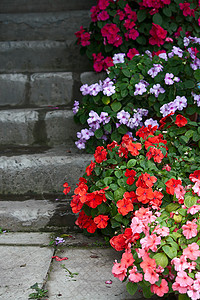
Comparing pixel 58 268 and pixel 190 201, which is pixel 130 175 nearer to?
pixel 190 201

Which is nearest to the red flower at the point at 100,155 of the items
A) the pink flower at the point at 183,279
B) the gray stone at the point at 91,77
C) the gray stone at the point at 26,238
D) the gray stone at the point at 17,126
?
the gray stone at the point at 26,238

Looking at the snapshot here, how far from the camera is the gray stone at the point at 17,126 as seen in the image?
103 inches

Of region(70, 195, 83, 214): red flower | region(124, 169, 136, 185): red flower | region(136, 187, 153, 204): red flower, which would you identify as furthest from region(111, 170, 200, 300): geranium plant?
region(70, 195, 83, 214): red flower

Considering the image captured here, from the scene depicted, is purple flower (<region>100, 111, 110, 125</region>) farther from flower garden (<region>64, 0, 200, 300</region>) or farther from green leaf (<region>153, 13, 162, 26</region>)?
green leaf (<region>153, 13, 162, 26</region>)

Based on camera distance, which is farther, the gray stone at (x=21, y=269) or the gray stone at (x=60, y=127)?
the gray stone at (x=60, y=127)

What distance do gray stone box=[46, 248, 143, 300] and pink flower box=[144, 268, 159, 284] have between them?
0.31 meters

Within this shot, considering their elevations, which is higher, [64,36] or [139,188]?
[64,36]

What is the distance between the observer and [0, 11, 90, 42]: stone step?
3506 mm

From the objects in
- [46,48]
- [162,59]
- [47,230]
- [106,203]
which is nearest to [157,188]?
[106,203]

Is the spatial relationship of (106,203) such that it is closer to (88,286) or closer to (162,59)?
(88,286)

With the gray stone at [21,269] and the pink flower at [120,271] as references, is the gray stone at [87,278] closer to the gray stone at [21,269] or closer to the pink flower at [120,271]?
the gray stone at [21,269]

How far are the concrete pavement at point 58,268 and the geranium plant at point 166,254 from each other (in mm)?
228

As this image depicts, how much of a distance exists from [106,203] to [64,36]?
2.22 metres

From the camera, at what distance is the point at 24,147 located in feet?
8.57
